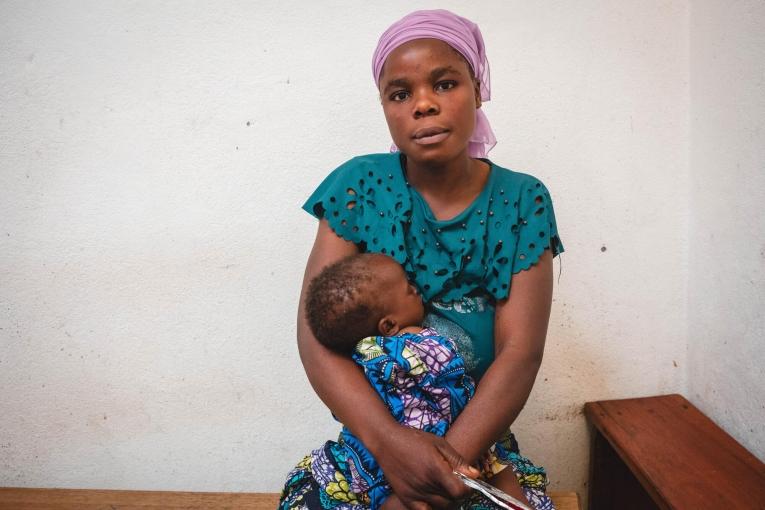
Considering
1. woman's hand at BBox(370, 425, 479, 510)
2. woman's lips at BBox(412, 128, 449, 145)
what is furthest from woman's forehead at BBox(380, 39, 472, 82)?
woman's hand at BBox(370, 425, 479, 510)

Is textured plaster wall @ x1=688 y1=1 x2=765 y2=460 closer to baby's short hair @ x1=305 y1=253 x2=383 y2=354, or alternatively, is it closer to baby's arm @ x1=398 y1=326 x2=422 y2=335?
baby's arm @ x1=398 y1=326 x2=422 y2=335

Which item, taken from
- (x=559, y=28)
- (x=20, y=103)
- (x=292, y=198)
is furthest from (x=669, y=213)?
(x=20, y=103)

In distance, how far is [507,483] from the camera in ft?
4.25

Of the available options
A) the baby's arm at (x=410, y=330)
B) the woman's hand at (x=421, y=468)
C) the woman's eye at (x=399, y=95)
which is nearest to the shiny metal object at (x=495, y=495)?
the woman's hand at (x=421, y=468)

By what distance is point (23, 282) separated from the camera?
2096mm

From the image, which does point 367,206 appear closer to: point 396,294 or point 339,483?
point 396,294

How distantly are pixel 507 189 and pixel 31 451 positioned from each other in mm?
1941

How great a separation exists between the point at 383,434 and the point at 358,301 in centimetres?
27

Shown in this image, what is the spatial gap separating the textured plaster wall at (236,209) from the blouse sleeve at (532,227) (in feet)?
1.97

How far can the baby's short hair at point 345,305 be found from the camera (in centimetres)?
125

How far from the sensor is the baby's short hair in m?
1.25

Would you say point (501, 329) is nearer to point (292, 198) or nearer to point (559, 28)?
point (292, 198)

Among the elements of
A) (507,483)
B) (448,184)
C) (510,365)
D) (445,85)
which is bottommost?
(507,483)

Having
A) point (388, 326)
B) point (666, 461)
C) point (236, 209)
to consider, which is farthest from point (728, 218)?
point (236, 209)
